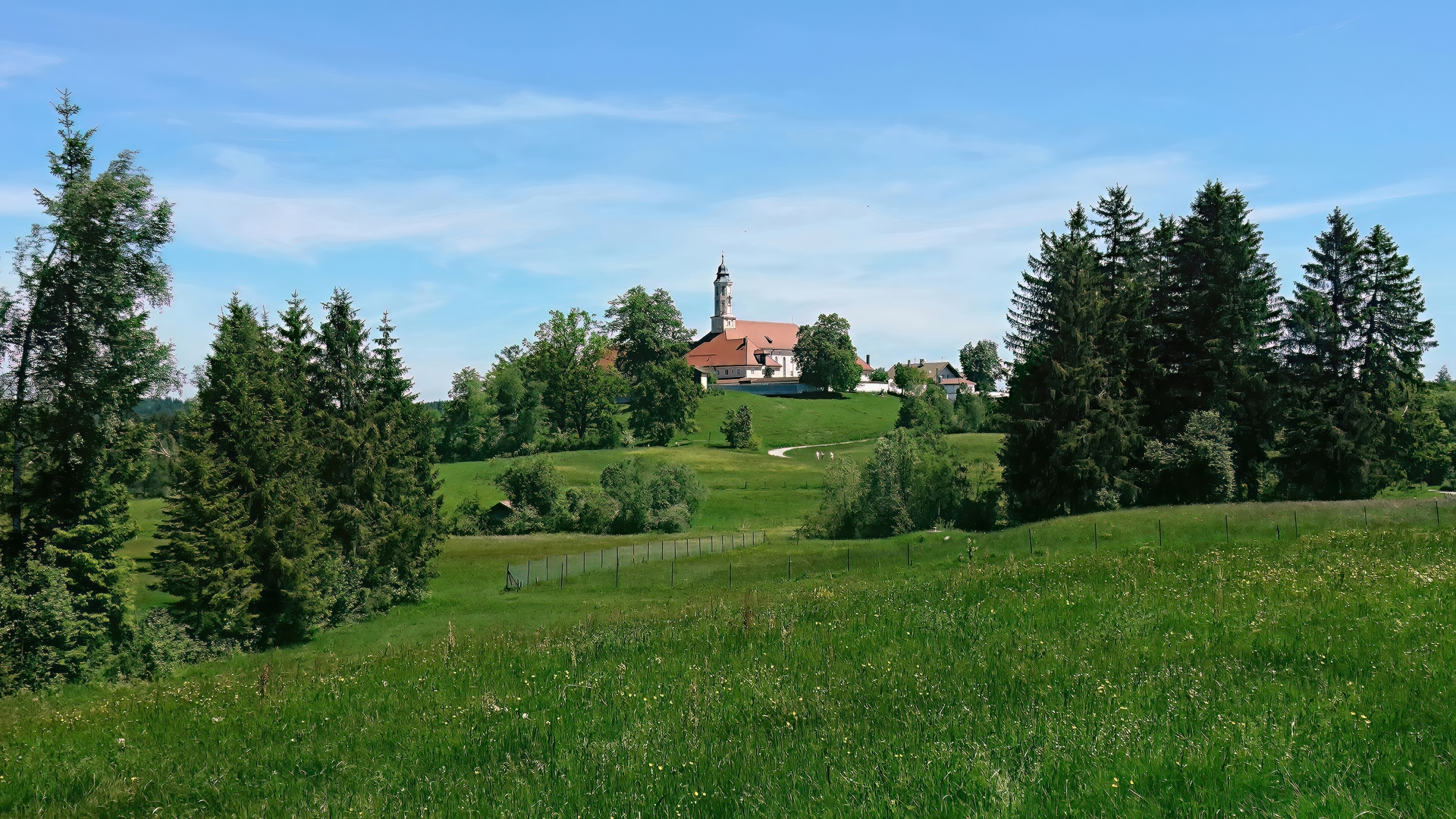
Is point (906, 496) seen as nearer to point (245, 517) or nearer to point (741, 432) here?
point (245, 517)

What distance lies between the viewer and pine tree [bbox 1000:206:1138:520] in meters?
53.9

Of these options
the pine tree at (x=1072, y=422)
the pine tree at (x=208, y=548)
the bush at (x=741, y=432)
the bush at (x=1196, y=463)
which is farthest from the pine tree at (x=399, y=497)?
the bush at (x=741, y=432)

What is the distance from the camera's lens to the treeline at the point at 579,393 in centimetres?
11538

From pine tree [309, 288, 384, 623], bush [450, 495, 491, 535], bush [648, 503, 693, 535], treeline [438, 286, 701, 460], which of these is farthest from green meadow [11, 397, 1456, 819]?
treeline [438, 286, 701, 460]

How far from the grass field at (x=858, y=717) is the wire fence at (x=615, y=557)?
124 feet

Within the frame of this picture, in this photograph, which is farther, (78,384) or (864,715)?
(78,384)

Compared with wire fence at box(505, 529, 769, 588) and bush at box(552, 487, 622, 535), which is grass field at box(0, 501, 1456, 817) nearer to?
wire fence at box(505, 529, 769, 588)

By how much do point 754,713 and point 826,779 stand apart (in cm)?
205

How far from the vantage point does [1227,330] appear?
5862 cm

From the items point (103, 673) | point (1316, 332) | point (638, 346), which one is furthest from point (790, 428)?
point (103, 673)

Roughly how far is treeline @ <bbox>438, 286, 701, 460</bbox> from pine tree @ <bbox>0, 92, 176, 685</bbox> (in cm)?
7870

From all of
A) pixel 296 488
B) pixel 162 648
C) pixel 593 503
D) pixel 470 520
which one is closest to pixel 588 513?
pixel 593 503

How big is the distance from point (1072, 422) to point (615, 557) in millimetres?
31558

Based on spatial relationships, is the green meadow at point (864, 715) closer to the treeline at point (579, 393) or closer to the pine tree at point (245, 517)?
the pine tree at point (245, 517)
